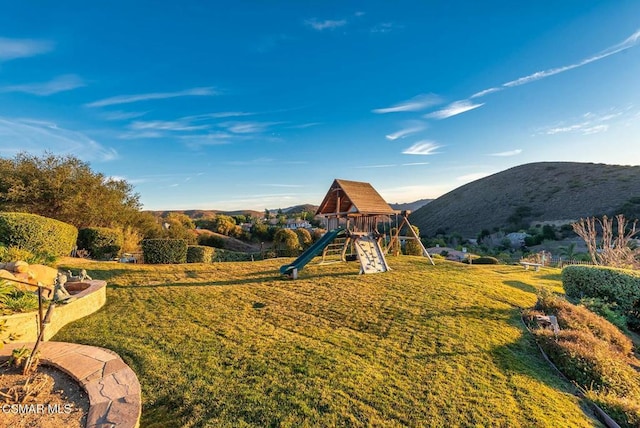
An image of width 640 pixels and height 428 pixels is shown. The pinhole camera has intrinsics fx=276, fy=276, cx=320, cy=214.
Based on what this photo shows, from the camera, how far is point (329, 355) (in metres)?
4.65

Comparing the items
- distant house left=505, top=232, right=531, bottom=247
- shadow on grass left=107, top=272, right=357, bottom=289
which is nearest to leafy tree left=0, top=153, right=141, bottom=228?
shadow on grass left=107, top=272, right=357, bottom=289

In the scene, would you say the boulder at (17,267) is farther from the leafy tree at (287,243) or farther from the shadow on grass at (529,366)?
the leafy tree at (287,243)

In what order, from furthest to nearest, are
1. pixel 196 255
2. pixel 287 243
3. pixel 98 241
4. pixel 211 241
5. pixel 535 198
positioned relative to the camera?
pixel 535 198, pixel 211 241, pixel 287 243, pixel 196 255, pixel 98 241

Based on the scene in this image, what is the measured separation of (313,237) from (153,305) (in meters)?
19.0

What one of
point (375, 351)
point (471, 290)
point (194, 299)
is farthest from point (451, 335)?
point (194, 299)

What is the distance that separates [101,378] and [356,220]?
31.9 ft

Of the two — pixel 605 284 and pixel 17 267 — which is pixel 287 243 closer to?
pixel 17 267

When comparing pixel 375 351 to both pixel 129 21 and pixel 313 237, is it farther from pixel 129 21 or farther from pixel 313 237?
pixel 313 237

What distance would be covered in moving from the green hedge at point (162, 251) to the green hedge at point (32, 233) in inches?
119

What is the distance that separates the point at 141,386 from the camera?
371cm

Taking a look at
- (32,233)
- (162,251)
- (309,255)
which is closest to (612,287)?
(309,255)

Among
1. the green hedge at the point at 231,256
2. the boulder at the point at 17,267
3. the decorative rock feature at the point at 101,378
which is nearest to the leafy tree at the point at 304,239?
the green hedge at the point at 231,256

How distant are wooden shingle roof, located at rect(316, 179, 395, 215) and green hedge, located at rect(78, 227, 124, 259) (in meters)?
11.1

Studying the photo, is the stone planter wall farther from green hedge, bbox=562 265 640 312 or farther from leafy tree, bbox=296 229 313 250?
leafy tree, bbox=296 229 313 250
